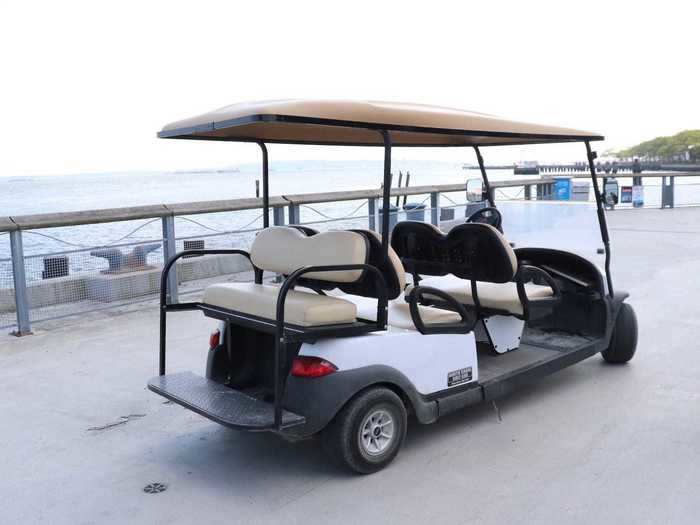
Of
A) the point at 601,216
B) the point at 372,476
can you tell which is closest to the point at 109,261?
the point at 372,476

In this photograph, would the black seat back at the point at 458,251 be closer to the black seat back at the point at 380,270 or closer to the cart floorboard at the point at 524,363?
the cart floorboard at the point at 524,363

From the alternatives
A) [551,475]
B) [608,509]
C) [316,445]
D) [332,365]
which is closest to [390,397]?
[332,365]

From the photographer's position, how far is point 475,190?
650cm

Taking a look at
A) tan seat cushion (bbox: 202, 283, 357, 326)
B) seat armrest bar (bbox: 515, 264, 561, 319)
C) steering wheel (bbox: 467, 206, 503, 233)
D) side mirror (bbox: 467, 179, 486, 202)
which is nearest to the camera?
tan seat cushion (bbox: 202, 283, 357, 326)

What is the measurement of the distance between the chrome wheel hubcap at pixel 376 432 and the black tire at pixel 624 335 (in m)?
2.34

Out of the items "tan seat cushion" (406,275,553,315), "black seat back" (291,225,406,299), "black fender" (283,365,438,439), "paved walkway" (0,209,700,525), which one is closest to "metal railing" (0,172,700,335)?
"paved walkway" (0,209,700,525)

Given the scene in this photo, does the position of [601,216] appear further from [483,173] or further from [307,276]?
[307,276]

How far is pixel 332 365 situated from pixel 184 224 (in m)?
6.17

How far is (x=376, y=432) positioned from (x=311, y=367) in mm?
494

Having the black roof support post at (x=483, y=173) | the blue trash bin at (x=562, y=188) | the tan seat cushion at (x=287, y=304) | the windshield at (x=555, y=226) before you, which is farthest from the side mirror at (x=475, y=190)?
the tan seat cushion at (x=287, y=304)

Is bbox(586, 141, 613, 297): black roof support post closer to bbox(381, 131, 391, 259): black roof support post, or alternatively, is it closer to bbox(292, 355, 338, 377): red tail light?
bbox(381, 131, 391, 259): black roof support post

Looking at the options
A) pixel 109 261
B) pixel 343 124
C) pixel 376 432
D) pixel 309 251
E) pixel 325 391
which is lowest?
pixel 376 432

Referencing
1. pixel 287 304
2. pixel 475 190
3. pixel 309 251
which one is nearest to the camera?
pixel 287 304

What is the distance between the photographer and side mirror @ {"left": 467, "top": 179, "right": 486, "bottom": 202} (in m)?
6.45
